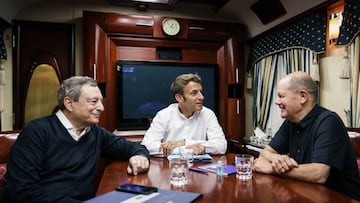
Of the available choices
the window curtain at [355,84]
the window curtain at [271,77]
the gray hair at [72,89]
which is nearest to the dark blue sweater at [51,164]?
the gray hair at [72,89]

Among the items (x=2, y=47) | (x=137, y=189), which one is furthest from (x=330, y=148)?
(x=2, y=47)

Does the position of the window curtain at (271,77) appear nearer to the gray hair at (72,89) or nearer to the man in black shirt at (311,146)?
the man in black shirt at (311,146)

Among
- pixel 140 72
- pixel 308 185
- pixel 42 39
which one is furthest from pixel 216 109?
pixel 308 185

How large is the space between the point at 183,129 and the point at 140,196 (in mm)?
1174

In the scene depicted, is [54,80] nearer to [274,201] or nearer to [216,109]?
[216,109]

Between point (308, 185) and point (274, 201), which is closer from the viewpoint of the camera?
point (274, 201)

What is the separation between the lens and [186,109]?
222 centimetres

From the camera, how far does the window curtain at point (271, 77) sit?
9.85 ft

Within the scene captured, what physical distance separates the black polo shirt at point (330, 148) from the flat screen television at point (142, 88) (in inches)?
93.5

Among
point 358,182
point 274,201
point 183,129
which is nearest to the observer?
point 274,201

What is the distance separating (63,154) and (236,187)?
82cm

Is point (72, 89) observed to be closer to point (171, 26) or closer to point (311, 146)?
point (311, 146)

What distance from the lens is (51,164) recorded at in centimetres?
136

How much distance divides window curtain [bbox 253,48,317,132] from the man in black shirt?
4.85 feet
